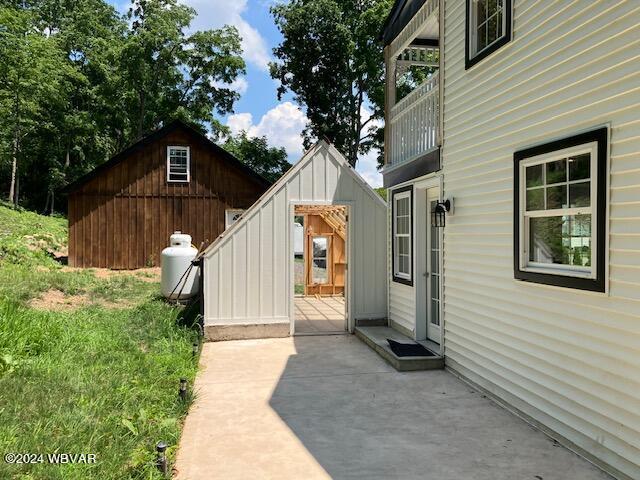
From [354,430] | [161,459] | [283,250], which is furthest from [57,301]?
[354,430]

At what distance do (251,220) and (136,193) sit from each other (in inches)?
421

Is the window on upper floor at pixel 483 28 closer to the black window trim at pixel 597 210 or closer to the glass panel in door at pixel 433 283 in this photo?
the black window trim at pixel 597 210

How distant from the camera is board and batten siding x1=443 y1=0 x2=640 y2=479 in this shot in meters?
3.43

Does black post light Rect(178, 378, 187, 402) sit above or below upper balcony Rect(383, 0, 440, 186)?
below

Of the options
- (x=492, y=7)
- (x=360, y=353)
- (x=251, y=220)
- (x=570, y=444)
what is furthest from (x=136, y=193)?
(x=570, y=444)

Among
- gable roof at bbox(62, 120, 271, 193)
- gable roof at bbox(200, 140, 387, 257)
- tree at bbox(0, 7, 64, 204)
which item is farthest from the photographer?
tree at bbox(0, 7, 64, 204)

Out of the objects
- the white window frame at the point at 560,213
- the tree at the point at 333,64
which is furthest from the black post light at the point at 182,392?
the tree at the point at 333,64

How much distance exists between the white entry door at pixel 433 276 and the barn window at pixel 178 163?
12.3m

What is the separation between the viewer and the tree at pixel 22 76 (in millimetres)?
25609

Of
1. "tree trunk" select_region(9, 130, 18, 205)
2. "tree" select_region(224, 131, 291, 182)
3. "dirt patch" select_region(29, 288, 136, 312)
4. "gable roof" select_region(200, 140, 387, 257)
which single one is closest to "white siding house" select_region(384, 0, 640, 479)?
"gable roof" select_region(200, 140, 387, 257)

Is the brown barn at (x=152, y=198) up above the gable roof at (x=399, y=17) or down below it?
below

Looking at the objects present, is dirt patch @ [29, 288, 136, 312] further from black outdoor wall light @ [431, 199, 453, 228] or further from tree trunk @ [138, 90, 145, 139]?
tree trunk @ [138, 90, 145, 139]

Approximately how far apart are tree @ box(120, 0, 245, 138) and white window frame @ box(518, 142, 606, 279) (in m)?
28.9

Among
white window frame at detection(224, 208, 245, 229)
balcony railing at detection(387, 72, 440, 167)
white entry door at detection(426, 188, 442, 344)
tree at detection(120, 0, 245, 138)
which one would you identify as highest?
tree at detection(120, 0, 245, 138)
